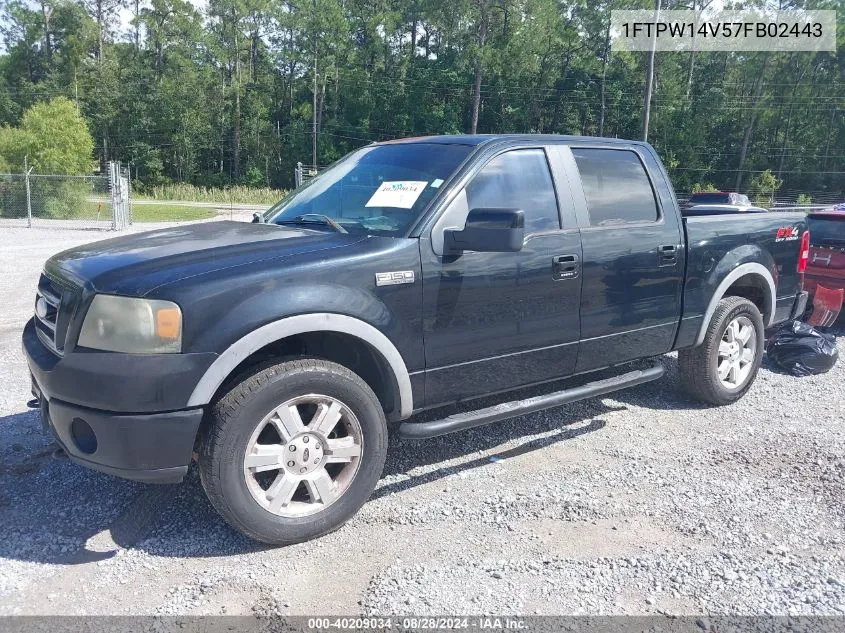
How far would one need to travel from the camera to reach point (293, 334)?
127 inches

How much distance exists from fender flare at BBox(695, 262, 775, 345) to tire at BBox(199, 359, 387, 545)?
279 cm

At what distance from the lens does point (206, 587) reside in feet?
9.86

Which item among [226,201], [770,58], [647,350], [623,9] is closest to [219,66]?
[226,201]

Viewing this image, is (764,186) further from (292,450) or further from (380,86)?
(292,450)

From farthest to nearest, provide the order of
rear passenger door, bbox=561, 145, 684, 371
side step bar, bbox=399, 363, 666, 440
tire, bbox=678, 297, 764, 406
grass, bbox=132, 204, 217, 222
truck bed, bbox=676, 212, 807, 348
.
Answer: grass, bbox=132, 204, 217, 222
tire, bbox=678, 297, 764, 406
truck bed, bbox=676, 212, 807, 348
rear passenger door, bbox=561, 145, 684, 371
side step bar, bbox=399, 363, 666, 440

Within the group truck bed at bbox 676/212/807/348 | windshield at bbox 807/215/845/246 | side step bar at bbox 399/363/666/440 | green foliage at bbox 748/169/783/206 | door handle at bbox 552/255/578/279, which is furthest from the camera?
green foliage at bbox 748/169/783/206

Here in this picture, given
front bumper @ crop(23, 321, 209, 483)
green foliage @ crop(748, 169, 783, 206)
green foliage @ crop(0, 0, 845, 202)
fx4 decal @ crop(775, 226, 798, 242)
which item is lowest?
front bumper @ crop(23, 321, 209, 483)

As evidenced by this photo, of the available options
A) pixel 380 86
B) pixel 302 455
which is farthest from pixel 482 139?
pixel 380 86

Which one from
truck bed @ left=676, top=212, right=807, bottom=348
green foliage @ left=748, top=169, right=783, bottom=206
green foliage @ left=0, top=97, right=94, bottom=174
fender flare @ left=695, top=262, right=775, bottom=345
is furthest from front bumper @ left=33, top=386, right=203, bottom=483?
green foliage @ left=748, top=169, right=783, bottom=206

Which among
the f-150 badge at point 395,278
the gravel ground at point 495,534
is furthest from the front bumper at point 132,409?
the f-150 badge at point 395,278

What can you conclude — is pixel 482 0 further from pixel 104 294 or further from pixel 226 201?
pixel 104 294

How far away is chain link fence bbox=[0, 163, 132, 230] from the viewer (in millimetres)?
21938

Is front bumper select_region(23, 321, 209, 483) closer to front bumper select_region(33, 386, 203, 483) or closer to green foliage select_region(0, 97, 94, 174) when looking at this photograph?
front bumper select_region(33, 386, 203, 483)

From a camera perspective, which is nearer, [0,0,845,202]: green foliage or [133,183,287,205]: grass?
[133,183,287,205]: grass
